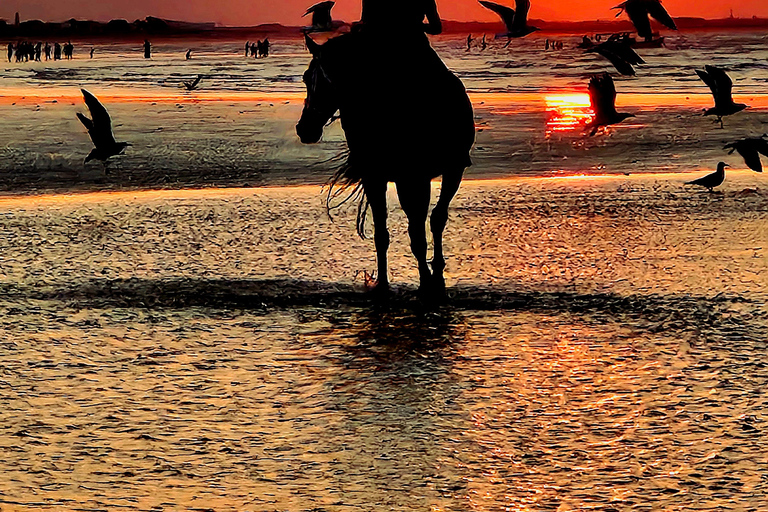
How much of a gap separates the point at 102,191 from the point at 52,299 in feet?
20.4

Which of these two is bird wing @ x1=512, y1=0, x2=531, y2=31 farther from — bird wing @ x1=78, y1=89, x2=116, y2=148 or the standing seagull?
bird wing @ x1=78, y1=89, x2=116, y2=148

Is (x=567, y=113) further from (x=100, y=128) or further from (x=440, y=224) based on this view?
(x=440, y=224)

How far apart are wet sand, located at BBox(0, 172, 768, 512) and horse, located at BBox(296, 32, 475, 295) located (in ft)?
2.25

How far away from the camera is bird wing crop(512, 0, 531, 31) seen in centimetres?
891

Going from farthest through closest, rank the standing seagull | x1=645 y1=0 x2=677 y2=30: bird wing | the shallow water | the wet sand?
1. the shallow water
2. the standing seagull
3. x1=645 y1=0 x2=677 y2=30: bird wing
4. the wet sand

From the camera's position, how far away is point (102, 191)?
12.8m

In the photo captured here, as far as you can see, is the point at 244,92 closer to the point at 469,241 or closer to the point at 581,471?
the point at 469,241

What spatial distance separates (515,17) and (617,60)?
1220 millimetres

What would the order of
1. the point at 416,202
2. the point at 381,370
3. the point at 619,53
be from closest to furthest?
the point at 381,370 → the point at 416,202 → the point at 619,53

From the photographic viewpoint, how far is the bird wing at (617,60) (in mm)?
9578

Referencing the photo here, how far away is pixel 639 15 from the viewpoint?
29.5 feet

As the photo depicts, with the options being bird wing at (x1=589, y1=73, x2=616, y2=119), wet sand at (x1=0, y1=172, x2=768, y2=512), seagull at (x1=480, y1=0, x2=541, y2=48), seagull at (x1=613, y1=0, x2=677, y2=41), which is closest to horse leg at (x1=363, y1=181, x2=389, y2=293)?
wet sand at (x1=0, y1=172, x2=768, y2=512)

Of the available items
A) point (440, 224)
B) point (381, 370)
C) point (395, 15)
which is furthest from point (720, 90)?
point (381, 370)

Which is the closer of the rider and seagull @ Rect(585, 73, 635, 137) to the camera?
the rider
